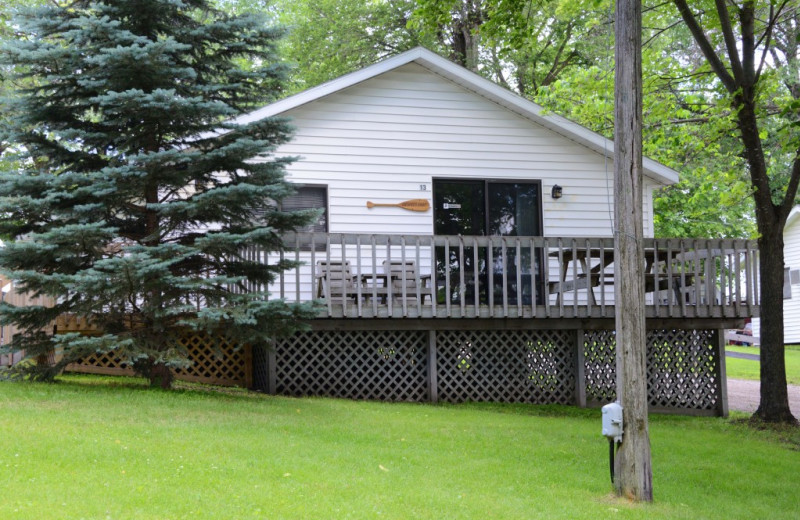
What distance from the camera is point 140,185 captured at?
1081 cm

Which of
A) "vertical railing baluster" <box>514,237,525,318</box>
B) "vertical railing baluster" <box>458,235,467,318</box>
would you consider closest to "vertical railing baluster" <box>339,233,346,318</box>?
"vertical railing baluster" <box>458,235,467,318</box>

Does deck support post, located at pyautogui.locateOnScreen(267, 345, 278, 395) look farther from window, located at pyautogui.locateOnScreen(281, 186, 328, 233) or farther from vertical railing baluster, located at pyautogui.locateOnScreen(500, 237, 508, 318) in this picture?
vertical railing baluster, located at pyautogui.locateOnScreen(500, 237, 508, 318)

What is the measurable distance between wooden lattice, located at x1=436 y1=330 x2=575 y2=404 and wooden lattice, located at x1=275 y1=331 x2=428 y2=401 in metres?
0.43

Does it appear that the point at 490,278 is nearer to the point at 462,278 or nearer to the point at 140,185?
the point at 462,278

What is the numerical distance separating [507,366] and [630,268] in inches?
269

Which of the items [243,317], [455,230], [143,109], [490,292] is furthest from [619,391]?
[455,230]

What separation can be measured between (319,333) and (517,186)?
15.1ft

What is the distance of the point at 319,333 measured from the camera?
13.4 m

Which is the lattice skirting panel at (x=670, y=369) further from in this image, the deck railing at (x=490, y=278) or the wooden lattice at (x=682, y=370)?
the deck railing at (x=490, y=278)

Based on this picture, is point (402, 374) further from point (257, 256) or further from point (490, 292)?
point (257, 256)

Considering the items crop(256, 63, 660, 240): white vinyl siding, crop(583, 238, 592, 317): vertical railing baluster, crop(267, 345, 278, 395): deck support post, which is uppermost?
crop(256, 63, 660, 240): white vinyl siding

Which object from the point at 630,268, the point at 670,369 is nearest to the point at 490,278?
the point at 670,369

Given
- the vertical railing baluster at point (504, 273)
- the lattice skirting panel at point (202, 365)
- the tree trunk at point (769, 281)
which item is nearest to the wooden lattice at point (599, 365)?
the vertical railing baluster at point (504, 273)

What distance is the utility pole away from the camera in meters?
7.35
